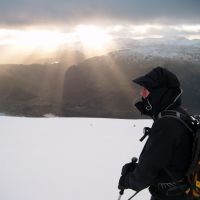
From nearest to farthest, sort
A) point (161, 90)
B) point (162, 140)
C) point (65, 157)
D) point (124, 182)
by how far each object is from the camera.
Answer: point (162, 140)
point (161, 90)
point (124, 182)
point (65, 157)

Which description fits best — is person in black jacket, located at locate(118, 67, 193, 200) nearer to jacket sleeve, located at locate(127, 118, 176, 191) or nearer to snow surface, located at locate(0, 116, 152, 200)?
jacket sleeve, located at locate(127, 118, 176, 191)

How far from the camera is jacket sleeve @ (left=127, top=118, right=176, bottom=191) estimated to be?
9.29ft

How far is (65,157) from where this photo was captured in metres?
7.71

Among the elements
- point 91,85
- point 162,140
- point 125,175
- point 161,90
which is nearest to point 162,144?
point 162,140

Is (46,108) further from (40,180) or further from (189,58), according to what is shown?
(40,180)

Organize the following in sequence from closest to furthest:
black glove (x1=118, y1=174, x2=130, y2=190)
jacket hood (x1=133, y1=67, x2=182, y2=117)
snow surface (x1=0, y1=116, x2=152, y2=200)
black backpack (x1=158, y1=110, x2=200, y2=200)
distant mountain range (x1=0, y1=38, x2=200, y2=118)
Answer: black backpack (x1=158, y1=110, x2=200, y2=200), jacket hood (x1=133, y1=67, x2=182, y2=117), black glove (x1=118, y1=174, x2=130, y2=190), snow surface (x1=0, y1=116, x2=152, y2=200), distant mountain range (x1=0, y1=38, x2=200, y2=118)

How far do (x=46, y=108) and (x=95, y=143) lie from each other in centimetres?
11544

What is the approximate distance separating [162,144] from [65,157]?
5075mm

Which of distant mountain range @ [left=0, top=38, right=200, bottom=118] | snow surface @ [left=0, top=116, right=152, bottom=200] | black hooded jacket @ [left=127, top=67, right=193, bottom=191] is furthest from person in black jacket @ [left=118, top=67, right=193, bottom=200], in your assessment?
distant mountain range @ [left=0, top=38, right=200, bottom=118]

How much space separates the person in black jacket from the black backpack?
0.04 metres

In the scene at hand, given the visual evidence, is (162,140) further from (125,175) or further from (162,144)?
(125,175)

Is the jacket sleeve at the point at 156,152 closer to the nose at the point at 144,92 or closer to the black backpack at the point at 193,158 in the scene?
the black backpack at the point at 193,158

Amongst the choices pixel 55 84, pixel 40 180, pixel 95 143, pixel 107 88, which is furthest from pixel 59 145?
pixel 55 84

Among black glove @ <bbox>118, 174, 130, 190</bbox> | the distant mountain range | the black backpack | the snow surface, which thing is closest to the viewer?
the black backpack
